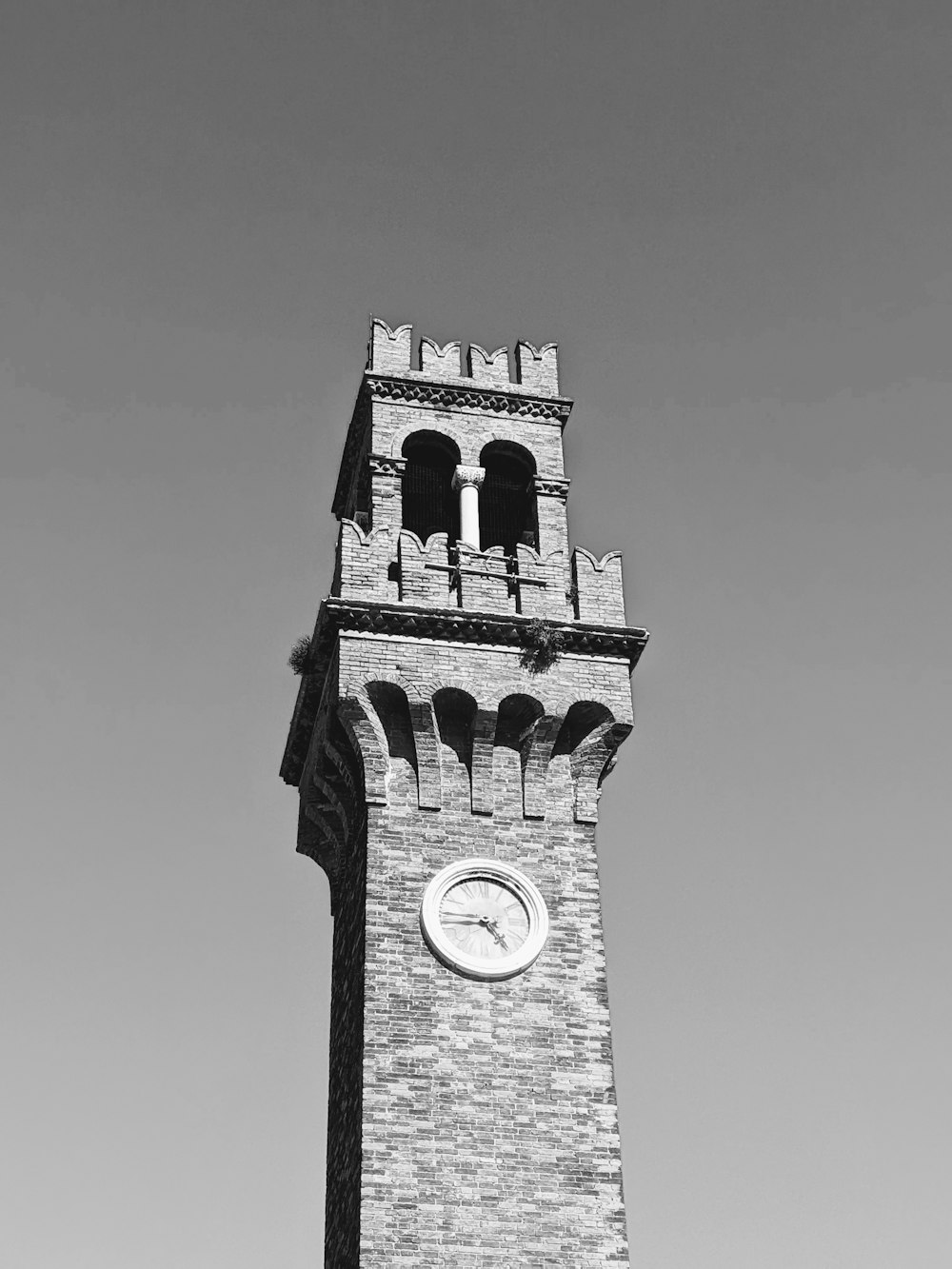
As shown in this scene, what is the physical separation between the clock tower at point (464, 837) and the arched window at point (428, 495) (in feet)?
1.31

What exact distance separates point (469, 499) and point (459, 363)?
9.85ft

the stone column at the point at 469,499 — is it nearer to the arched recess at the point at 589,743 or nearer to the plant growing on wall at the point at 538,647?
the plant growing on wall at the point at 538,647

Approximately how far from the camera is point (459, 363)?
30.4m

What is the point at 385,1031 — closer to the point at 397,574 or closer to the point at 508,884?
the point at 508,884

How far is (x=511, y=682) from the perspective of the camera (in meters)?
26.0

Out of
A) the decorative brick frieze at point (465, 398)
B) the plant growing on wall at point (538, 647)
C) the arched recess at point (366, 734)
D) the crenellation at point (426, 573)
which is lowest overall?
the arched recess at point (366, 734)

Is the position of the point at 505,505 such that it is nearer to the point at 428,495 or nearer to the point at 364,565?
the point at 428,495

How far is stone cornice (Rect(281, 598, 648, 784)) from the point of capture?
25969mm

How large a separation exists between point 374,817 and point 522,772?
A: 2.47m

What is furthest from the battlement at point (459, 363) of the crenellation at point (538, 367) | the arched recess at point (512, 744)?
the arched recess at point (512, 744)

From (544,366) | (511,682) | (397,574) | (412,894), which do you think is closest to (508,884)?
(412,894)

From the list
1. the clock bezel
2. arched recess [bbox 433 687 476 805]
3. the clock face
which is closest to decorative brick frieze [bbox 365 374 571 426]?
arched recess [bbox 433 687 476 805]

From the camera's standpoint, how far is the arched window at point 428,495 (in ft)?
101

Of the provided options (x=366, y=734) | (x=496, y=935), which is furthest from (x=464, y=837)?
(x=366, y=734)
